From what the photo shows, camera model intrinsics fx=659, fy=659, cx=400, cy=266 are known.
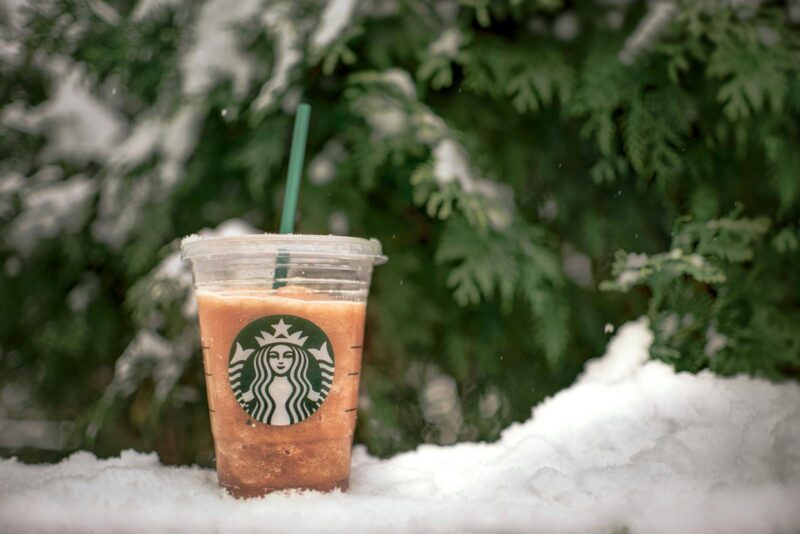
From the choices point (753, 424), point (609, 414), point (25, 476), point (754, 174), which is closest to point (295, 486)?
point (25, 476)

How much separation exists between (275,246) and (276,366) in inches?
7.4

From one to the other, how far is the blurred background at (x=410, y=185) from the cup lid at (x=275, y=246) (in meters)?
0.40

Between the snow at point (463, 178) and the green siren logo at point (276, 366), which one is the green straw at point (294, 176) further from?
the snow at point (463, 178)

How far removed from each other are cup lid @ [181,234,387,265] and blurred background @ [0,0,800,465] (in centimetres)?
40

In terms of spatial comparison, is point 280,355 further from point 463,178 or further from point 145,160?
point 145,160

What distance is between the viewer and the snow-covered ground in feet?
2.79

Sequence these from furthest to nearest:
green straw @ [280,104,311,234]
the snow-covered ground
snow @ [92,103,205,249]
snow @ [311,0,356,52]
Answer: snow @ [92,103,205,249]
snow @ [311,0,356,52]
green straw @ [280,104,311,234]
the snow-covered ground

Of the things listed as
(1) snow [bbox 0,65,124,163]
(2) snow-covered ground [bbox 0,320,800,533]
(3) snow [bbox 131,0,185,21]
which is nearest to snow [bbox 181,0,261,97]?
(3) snow [bbox 131,0,185,21]

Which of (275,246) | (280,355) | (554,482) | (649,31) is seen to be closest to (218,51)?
(275,246)

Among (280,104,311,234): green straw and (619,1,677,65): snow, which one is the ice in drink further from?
(619,1,677,65): snow

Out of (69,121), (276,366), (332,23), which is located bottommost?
(69,121)

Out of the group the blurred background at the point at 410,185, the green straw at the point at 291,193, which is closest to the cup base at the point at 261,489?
the green straw at the point at 291,193

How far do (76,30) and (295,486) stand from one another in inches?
51.7

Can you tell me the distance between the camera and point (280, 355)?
38.8 inches
